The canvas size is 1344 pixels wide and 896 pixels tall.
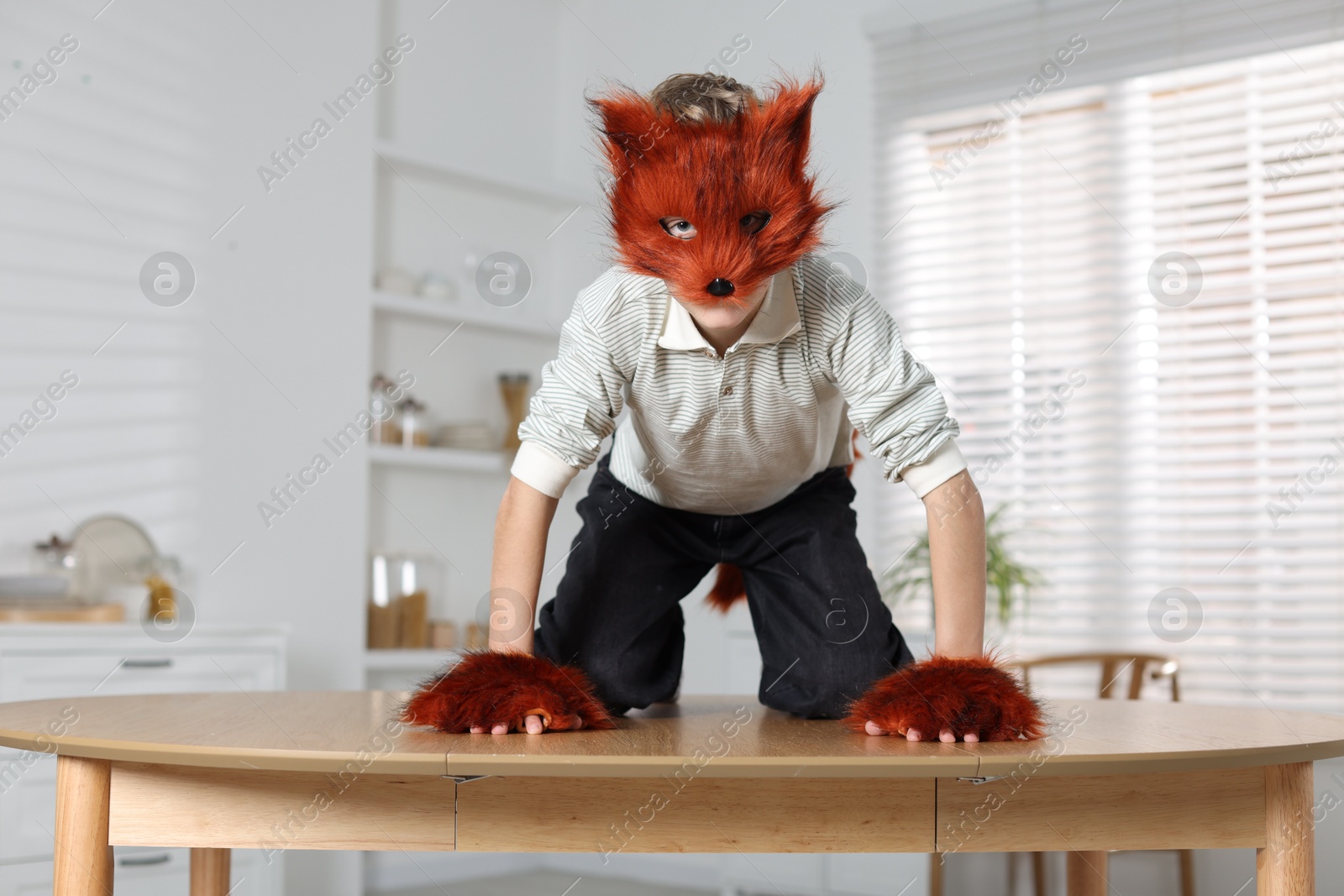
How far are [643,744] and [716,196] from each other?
0.50 m

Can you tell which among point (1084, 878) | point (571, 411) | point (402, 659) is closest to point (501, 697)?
point (571, 411)

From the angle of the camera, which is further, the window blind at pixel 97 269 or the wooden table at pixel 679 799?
the window blind at pixel 97 269

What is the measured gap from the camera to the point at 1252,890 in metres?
2.69

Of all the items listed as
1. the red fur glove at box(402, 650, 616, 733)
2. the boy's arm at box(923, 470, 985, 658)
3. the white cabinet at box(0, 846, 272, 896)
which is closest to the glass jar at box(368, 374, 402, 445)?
the white cabinet at box(0, 846, 272, 896)

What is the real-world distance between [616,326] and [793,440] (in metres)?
0.27

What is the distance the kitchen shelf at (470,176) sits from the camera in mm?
3502

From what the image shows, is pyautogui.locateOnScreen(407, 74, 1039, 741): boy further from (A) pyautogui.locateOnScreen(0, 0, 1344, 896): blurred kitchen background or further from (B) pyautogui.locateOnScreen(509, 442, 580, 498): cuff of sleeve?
(A) pyautogui.locateOnScreen(0, 0, 1344, 896): blurred kitchen background

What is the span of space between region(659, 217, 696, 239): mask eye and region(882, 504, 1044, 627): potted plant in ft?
6.56

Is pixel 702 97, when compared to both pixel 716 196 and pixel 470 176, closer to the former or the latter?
pixel 716 196

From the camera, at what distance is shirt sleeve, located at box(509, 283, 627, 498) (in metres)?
1.21

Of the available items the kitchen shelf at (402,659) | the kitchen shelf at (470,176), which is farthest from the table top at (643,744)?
the kitchen shelf at (470,176)

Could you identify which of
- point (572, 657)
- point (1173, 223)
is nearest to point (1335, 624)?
point (1173, 223)

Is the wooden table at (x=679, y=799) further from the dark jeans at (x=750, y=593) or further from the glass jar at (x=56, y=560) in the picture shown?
the glass jar at (x=56, y=560)

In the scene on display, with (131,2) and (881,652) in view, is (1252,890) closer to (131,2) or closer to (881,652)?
(881,652)
